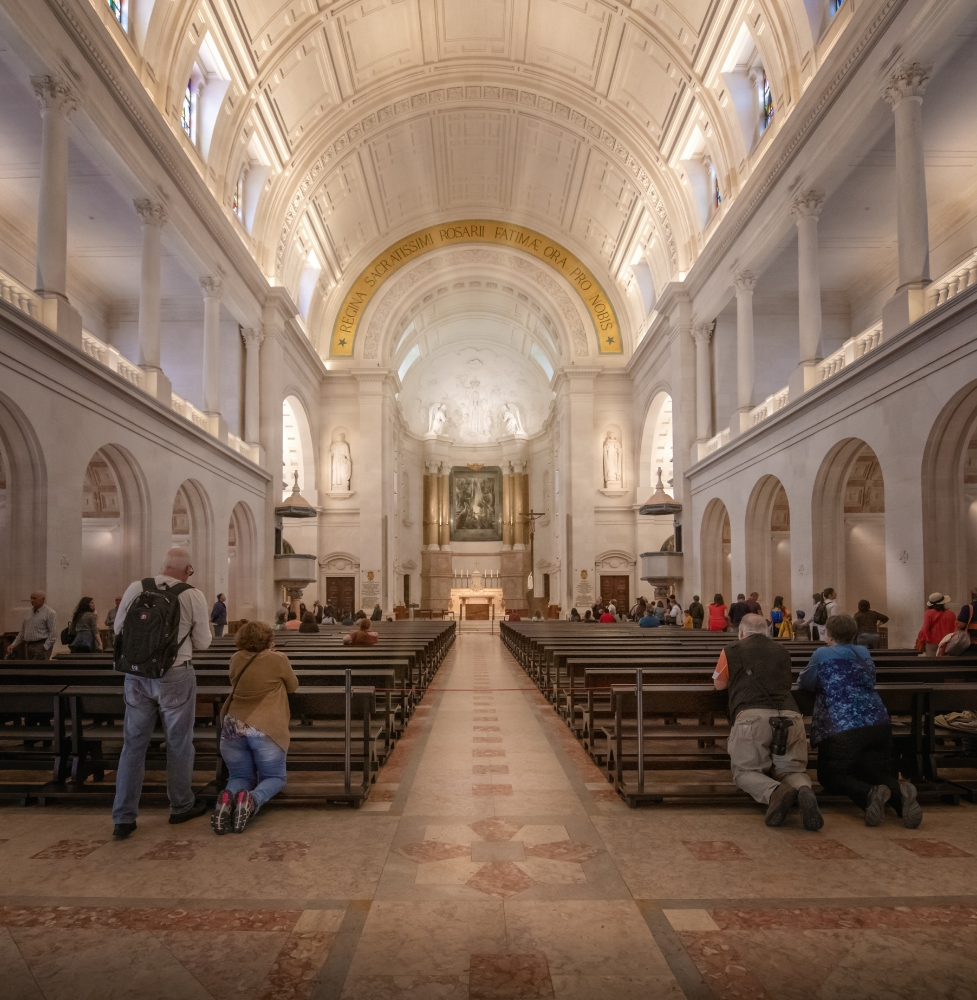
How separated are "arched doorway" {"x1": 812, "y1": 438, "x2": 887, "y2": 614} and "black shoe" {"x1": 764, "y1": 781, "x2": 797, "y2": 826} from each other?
35.8 feet

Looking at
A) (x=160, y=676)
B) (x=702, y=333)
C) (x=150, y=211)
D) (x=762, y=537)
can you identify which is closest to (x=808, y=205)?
(x=762, y=537)

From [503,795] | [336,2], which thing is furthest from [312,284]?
[503,795]

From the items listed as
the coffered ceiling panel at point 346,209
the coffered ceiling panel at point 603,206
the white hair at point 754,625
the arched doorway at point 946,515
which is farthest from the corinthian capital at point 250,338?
the white hair at point 754,625

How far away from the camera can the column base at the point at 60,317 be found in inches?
474

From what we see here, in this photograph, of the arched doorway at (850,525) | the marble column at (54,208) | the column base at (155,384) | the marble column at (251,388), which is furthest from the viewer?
the marble column at (251,388)

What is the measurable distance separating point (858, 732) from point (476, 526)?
37.6 metres

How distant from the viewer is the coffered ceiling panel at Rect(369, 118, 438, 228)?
26453 millimetres

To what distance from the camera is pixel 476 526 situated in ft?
139

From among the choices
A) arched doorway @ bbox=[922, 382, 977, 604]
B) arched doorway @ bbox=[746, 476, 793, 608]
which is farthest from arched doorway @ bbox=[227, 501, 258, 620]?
arched doorway @ bbox=[922, 382, 977, 604]

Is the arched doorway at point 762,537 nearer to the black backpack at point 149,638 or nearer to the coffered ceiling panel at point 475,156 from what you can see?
the coffered ceiling panel at point 475,156

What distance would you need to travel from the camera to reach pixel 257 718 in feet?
16.2

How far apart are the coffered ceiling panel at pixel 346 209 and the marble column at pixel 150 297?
406 inches

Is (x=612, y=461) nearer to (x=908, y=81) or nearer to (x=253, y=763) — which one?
(x=908, y=81)

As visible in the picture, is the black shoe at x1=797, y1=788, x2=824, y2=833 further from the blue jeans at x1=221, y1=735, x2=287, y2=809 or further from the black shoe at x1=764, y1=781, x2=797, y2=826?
the blue jeans at x1=221, y1=735, x2=287, y2=809
